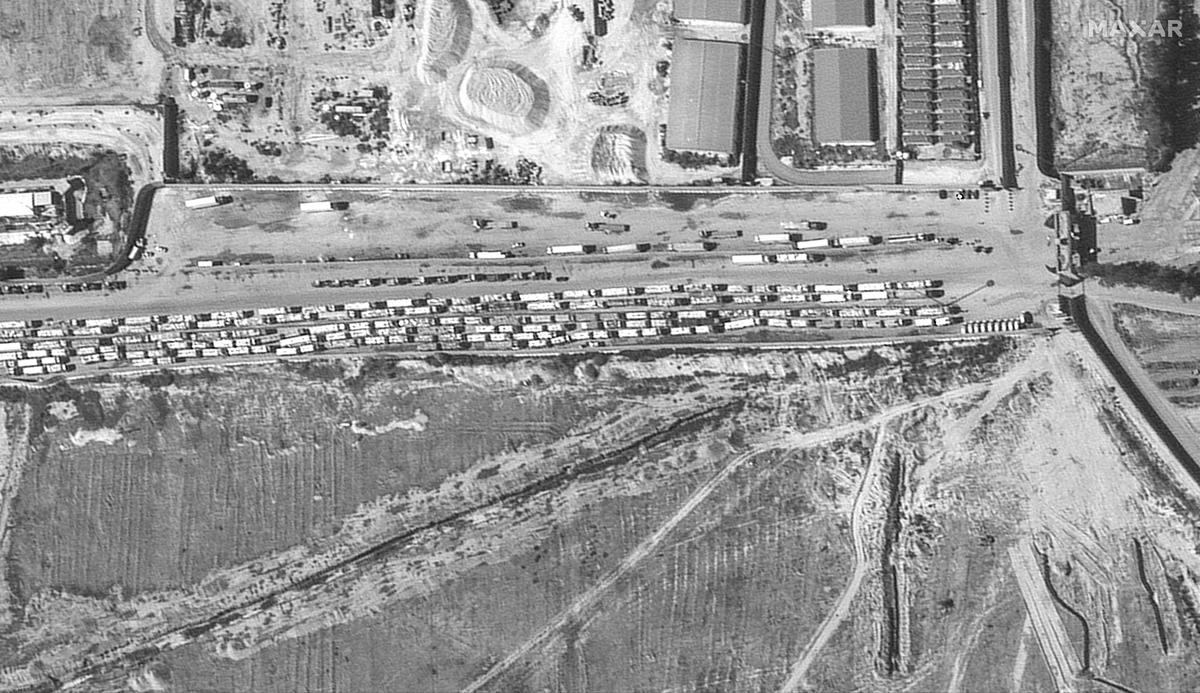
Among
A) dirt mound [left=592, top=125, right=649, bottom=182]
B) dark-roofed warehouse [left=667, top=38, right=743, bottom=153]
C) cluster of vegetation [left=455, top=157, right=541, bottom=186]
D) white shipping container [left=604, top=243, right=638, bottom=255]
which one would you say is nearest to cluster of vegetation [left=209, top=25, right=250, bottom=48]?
cluster of vegetation [left=455, top=157, right=541, bottom=186]

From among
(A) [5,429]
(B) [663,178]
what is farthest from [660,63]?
(A) [5,429]

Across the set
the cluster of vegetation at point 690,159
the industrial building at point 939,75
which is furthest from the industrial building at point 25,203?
the industrial building at point 939,75

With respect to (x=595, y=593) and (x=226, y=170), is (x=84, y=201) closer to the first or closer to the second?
(x=226, y=170)

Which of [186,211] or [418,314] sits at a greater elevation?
[186,211]

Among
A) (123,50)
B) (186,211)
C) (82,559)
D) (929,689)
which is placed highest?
(123,50)

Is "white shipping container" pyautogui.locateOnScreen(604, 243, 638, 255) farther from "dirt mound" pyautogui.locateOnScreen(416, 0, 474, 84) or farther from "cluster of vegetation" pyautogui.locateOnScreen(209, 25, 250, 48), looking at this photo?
"cluster of vegetation" pyautogui.locateOnScreen(209, 25, 250, 48)

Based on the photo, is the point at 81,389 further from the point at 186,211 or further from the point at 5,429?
the point at 186,211

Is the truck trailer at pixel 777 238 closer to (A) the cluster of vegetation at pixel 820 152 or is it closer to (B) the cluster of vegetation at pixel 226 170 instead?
(A) the cluster of vegetation at pixel 820 152
